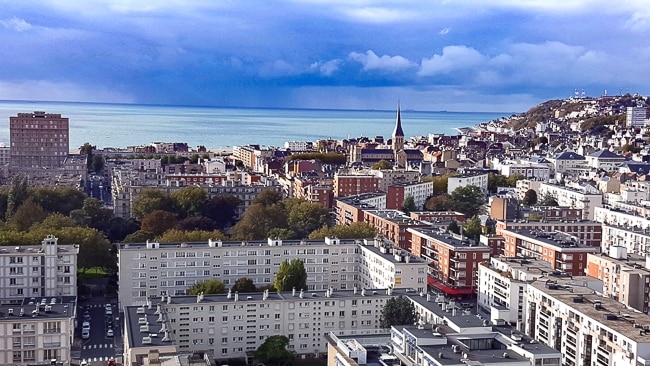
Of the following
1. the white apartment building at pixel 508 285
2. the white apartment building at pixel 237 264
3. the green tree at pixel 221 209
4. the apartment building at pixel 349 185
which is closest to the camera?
the white apartment building at pixel 508 285

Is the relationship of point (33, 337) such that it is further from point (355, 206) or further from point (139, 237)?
point (355, 206)

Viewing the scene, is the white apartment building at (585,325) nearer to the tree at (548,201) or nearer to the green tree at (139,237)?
the green tree at (139,237)

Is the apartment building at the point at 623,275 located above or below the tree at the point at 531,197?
below

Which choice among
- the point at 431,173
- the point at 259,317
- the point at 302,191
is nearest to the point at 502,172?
the point at 431,173

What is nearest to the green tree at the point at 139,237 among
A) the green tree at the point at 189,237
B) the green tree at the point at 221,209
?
the green tree at the point at 189,237

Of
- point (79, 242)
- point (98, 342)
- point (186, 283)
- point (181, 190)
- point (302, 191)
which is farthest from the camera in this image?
point (302, 191)

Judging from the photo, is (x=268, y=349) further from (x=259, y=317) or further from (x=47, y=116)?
(x=47, y=116)

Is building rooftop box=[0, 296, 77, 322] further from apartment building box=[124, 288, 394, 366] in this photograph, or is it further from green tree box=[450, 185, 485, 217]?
green tree box=[450, 185, 485, 217]
